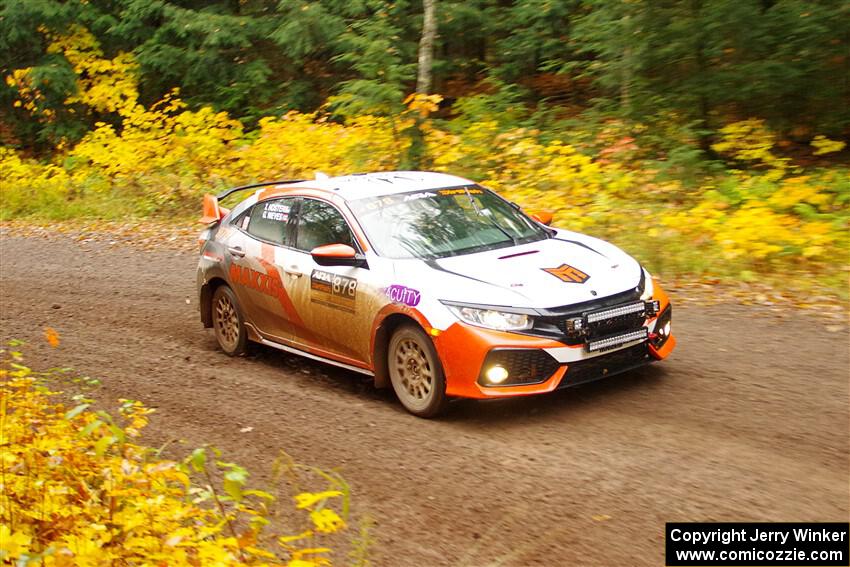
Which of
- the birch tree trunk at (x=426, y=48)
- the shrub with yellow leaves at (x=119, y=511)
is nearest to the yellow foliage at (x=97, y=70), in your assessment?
the birch tree trunk at (x=426, y=48)

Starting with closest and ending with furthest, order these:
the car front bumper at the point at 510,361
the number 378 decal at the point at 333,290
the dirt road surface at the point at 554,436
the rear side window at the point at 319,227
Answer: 1. the dirt road surface at the point at 554,436
2. the car front bumper at the point at 510,361
3. the number 378 decal at the point at 333,290
4. the rear side window at the point at 319,227

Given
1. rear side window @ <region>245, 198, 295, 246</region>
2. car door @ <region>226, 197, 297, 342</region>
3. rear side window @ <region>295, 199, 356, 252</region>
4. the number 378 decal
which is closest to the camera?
the number 378 decal

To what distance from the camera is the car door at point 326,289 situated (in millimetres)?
7387

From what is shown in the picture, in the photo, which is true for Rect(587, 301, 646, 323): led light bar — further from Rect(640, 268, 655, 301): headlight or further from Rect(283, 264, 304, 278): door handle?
Rect(283, 264, 304, 278): door handle

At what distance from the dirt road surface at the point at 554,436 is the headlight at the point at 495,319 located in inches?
29.8

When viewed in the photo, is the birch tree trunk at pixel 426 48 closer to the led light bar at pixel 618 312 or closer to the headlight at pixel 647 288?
the headlight at pixel 647 288

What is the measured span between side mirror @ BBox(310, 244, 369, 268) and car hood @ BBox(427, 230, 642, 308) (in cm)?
69

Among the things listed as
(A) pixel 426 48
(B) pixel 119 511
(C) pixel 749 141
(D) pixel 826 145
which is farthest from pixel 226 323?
(A) pixel 426 48

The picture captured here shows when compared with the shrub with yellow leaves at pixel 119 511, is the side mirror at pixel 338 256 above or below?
above

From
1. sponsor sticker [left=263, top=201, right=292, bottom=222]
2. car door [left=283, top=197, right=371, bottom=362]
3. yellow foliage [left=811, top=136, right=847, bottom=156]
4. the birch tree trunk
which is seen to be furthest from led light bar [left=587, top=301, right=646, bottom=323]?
the birch tree trunk

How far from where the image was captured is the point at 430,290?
22.1 ft

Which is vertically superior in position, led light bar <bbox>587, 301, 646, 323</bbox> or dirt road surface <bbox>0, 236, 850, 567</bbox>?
led light bar <bbox>587, 301, 646, 323</bbox>

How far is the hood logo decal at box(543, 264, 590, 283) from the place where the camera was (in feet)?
22.2

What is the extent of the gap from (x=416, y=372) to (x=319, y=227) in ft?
6.19
